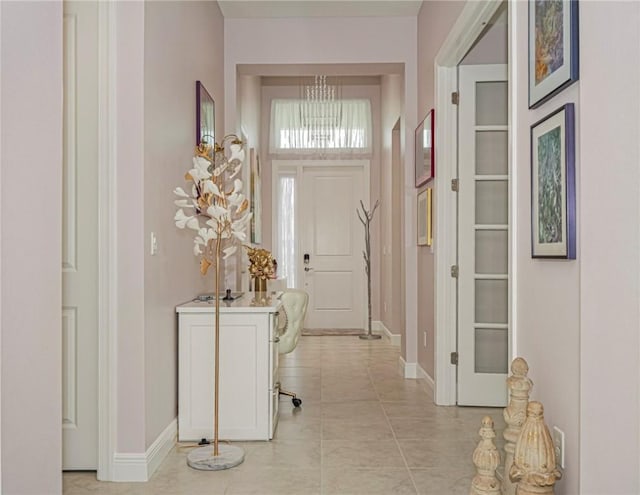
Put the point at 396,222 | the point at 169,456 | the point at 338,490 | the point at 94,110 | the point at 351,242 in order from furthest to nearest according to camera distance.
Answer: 1. the point at 351,242
2. the point at 396,222
3. the point at 169,456
4. the point at 94,110
5. the point at 338,490

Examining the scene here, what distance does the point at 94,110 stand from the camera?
2783 mm

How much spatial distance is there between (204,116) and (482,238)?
2.14 metres

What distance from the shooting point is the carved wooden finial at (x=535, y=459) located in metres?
1.82

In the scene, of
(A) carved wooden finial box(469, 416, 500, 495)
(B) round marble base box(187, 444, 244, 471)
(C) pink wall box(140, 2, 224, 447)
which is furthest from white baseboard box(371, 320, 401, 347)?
(A) carved wooden finial box(469, 416, 500, 495)

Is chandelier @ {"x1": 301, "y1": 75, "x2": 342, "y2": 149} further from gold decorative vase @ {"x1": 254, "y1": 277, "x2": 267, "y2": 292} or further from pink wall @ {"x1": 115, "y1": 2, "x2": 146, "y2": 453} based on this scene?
pink wall @ {"x1": 115, "y1": 2, "x2": 146, "y2": 453}

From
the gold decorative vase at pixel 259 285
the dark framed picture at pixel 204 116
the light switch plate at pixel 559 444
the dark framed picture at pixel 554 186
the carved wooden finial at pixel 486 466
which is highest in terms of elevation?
the dark framed picture at pixel 204 116

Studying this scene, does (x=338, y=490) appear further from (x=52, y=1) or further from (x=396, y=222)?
(x=396, y=222)

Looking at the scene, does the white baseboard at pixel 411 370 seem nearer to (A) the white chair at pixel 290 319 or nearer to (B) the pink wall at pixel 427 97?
(B) the pink wall at pixel 427 97

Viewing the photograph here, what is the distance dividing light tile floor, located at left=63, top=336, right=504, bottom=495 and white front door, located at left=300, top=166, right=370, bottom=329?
10.2ft

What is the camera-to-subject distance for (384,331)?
24.7 feet

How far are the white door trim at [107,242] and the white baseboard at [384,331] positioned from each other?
4.41 m
